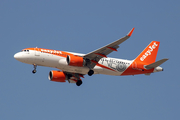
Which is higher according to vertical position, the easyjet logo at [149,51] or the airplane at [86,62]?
the easyjet logo at [149,51]

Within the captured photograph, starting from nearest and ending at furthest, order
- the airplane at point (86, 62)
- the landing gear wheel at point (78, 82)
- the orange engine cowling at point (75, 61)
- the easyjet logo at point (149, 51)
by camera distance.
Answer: the orange engine cowling at point (75, 61) < the airplane at point (86, 62) < the landing gear wheel at point (78, 82) < the easyjet logo at point (149, 51)

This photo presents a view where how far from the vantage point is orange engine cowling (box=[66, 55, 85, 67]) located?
140 feet

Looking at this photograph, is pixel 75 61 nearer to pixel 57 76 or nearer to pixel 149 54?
pixel 57 76

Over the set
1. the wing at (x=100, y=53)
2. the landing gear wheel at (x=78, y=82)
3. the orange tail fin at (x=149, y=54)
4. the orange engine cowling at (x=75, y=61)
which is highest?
the orange tail fin at (x=149, y=54)

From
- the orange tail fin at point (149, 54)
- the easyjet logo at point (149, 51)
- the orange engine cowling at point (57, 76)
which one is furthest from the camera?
the easyjet logo at point (149, 51)

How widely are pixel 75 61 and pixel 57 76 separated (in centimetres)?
675

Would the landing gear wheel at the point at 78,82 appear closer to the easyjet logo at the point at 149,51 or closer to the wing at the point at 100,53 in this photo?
the wing at the point at 100,53

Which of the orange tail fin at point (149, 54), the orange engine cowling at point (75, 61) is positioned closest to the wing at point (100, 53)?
the orange engine cowling at point (75, 61)

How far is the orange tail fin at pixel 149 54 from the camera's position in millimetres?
50231

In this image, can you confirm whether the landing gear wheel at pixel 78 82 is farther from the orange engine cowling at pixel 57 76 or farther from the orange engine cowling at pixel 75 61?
the orange engine cowling at pixel 75 61

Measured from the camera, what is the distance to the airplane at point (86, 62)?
42781mm

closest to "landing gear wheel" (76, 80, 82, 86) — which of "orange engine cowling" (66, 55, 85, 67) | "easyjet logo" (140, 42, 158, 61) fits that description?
"orange engine cowling" (66, 55, 85, 67)

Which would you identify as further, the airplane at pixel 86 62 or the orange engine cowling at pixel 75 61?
the airplane at pixel 86 62

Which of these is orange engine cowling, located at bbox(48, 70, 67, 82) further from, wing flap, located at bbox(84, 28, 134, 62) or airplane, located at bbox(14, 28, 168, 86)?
wing flap, located at bbox(84, 28, 134, 62)
